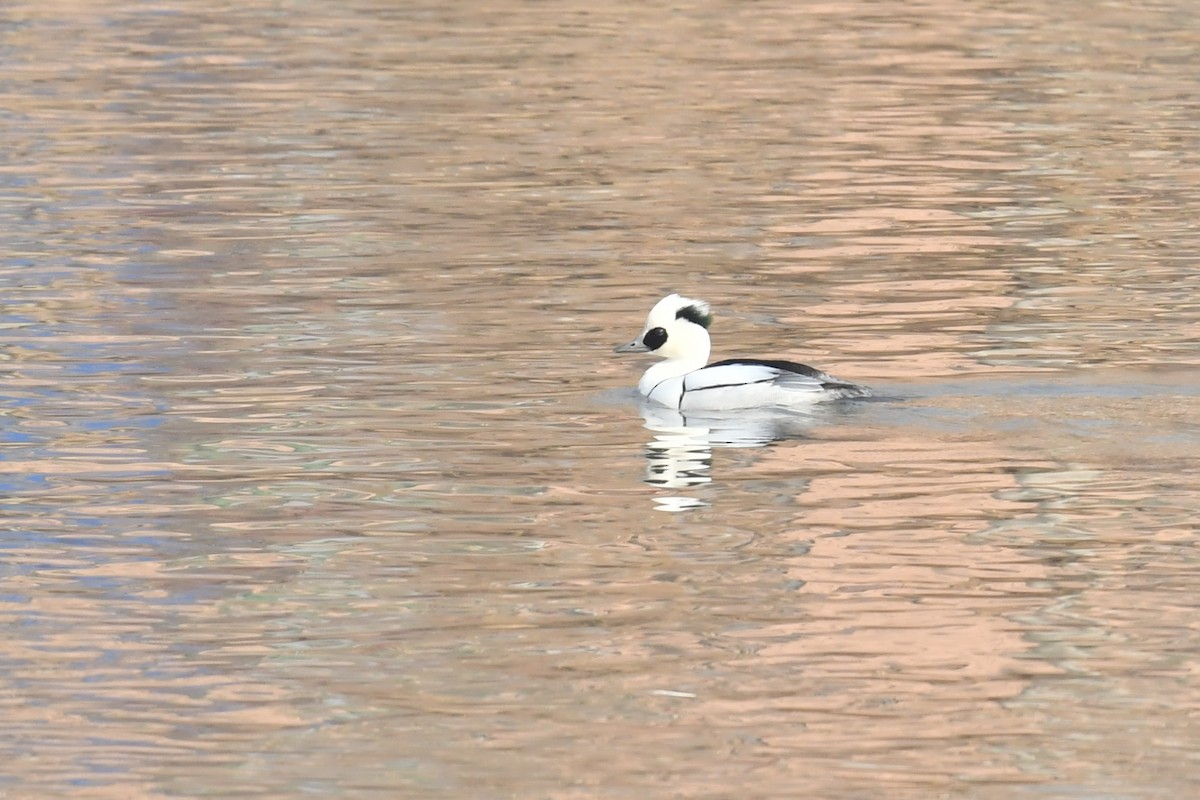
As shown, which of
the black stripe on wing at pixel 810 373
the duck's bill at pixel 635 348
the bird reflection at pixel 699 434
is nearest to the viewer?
the bird reflection at pixel 699 434

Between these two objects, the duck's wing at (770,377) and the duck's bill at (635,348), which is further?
the duck's bill at (635,348)

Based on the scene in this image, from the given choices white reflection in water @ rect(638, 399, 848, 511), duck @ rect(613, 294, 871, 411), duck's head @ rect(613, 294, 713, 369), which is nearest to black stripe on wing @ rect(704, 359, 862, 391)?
duck @ rect(613, 294, 871, 411)

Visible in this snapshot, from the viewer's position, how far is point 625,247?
21.9 m

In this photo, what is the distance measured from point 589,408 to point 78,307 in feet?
17.2

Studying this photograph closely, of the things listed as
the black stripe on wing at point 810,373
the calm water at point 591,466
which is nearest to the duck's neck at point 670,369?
the calm water at point 591,466

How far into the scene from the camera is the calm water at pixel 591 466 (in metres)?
9.16

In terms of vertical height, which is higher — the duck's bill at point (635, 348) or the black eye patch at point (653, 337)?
the black eye patch at point (653, 337)

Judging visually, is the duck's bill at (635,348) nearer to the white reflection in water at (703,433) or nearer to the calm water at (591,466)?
the calm water at (591,466)

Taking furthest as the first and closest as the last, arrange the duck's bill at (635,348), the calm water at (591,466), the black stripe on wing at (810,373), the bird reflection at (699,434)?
the duck's bill at (635,348) → the black stripe on wing at (810,373) → the bird reflection at (699,434) → the calm water at (591,466)

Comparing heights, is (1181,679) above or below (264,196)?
above

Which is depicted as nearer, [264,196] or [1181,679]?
[1181,679]

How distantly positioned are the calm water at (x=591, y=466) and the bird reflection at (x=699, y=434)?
0.06m

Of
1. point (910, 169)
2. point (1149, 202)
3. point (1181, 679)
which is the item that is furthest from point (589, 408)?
Result: point (910, 169)

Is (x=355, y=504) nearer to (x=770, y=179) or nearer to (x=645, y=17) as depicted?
(x=770, y=179)
